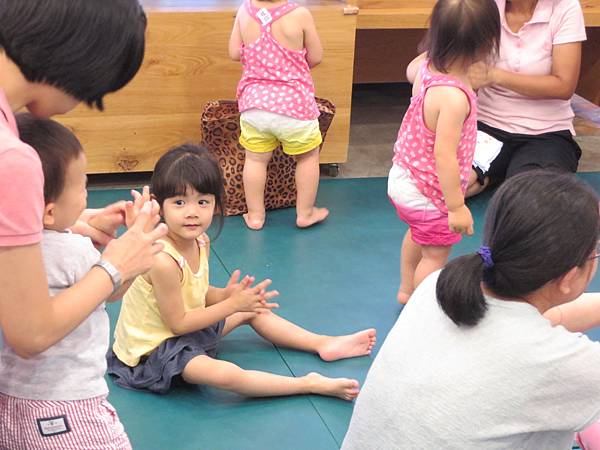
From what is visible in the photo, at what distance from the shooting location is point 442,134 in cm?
235

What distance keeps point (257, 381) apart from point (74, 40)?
3.88 feet

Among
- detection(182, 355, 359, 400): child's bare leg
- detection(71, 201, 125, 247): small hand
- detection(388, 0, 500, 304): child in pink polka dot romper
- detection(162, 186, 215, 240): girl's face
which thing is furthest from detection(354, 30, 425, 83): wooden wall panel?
detection(71, 201, 125, 247): small hand

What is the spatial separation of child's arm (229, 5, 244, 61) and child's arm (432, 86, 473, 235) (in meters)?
0.96

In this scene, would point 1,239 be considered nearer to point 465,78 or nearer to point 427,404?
point 427,404

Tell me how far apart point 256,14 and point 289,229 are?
0.74 m

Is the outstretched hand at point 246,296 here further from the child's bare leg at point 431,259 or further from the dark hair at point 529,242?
the dark hair at point 529,242

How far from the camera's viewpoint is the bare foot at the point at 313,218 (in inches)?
124

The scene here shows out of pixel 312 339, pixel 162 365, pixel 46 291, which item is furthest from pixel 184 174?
pixel 46 291

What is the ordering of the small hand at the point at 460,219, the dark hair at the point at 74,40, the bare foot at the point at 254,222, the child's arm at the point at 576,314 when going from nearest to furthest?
1. the dark hair at the point at 74,40
2. the child's arm at the point at 576,314
3. the small hand at the point at 460,219
4. the bare foot at the point at 254,222

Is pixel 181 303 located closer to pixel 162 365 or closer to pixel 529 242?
pixel 162 365

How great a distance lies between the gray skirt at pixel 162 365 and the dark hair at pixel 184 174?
35 centimetres

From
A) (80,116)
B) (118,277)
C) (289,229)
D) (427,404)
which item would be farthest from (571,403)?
(80,116)

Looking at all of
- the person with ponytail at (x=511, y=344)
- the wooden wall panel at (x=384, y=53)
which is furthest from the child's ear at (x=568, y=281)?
the wooden wall panel at (x=384, y=53)

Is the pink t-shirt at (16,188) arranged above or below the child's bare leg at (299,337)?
above
